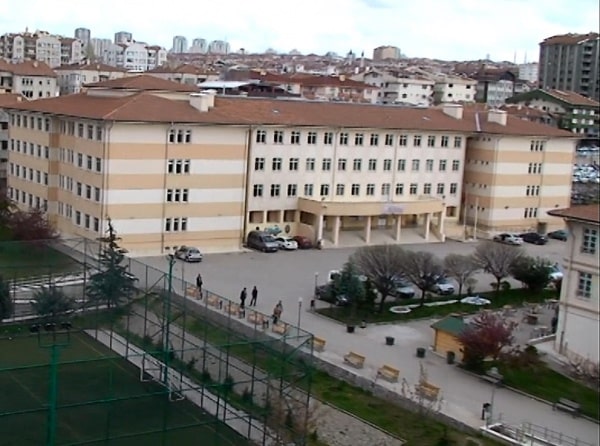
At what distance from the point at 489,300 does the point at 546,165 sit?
4619mm

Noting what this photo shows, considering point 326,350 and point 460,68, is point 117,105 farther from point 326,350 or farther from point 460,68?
point 460,68

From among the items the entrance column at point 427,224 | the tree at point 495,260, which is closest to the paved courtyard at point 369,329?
the entrance column at point 427,224

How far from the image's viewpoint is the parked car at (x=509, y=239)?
11.6 meters

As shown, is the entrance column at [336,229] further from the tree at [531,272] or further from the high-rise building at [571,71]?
the high-rise building at [571,71]

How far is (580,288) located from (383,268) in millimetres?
1932

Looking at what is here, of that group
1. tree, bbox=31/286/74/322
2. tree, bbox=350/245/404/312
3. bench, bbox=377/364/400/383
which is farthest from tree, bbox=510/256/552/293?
tree, bbox=31/286/74/322

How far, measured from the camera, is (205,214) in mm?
10117

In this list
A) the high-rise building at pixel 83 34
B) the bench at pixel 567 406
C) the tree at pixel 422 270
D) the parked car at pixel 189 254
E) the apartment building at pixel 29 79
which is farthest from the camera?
the high-rise building at pixel 83 34

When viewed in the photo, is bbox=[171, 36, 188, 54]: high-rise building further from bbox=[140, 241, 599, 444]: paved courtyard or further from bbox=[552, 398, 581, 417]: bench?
bbox=[552, 398, 581, 417]: bench

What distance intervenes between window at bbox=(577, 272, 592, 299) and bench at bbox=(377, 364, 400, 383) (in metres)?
1.30

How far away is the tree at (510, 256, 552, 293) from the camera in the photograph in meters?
8.53

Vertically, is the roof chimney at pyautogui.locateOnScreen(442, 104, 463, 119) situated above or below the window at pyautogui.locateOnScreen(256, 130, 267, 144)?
above

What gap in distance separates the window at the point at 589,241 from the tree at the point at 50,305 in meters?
3.59

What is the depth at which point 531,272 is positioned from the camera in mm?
8531
